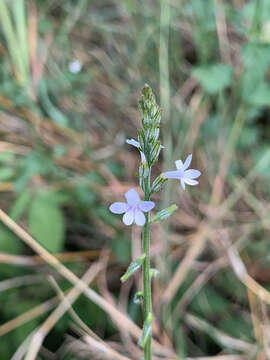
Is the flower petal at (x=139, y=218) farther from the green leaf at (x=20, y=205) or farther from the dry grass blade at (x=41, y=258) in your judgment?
the dry grass blade at (x=41, y=258)

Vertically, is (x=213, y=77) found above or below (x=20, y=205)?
above

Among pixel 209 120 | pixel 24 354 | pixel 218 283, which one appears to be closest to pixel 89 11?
pixel 209 120

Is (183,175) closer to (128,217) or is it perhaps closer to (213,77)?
(128,217)

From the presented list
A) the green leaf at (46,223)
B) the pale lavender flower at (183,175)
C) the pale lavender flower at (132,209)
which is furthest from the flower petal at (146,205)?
the green leaf at (46,223)

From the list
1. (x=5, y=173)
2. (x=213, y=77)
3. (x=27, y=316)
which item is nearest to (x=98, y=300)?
(x=27, y=316)

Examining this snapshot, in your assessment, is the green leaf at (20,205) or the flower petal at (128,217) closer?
the flower petal at (128,217)

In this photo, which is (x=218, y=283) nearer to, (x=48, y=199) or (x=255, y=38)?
(x=48, y=199)
